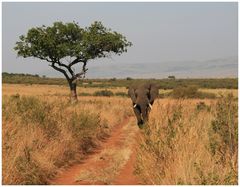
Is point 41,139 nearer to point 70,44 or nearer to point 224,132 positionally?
point 224,132

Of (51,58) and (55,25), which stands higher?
(55,25)

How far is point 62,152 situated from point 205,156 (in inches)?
163

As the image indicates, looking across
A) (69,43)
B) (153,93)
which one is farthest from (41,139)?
(69,43)

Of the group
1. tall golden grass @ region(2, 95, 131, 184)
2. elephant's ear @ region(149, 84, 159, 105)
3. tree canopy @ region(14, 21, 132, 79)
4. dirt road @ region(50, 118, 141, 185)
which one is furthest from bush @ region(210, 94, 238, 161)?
tree canopy @ region(14, 21, 132, 79)

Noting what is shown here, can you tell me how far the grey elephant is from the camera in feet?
61.4

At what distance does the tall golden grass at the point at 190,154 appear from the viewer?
737 cm

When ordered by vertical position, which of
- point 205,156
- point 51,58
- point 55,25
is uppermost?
point 55,25

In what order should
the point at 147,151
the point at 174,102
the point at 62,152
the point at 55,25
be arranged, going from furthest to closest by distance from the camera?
the point at 55,25
the point at 174,102
the point at 62,152
the point at 147,151

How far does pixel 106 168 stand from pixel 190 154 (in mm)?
2887

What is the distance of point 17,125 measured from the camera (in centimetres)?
1077

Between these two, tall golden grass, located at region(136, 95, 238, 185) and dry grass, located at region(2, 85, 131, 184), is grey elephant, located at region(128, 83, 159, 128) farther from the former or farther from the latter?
tall golden grass, located at region(136, 95, 238, 185)

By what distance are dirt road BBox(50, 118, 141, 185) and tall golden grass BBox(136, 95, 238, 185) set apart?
0.65 meters

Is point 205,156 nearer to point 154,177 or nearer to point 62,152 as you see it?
point 154,177

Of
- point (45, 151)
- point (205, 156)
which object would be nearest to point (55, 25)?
point (45, 151)
